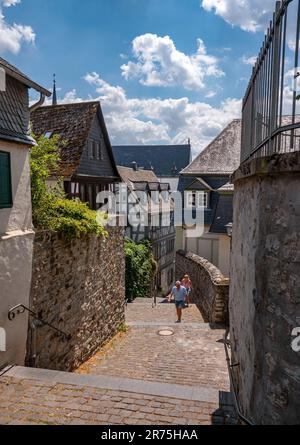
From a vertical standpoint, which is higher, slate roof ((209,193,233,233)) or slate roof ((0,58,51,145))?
slate roof ((0,58,51,145))

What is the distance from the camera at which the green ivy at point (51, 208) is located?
7953 millimetres

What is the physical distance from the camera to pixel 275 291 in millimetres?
2938

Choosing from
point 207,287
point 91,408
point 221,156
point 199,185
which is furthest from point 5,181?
point 221,156

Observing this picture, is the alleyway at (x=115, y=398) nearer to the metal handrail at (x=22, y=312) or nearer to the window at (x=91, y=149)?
the metal handrail at (x=22, y=312)

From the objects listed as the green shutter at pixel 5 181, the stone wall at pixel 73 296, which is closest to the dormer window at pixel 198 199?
the stone wall at pixel 73 296

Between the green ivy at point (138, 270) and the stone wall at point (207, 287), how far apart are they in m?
2.13

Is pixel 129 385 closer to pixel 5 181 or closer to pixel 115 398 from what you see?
pixel 115 398

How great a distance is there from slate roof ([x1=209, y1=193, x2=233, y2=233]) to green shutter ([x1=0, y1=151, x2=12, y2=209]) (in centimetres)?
1587

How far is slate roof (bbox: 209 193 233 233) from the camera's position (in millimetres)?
21312

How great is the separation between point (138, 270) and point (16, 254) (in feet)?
55.4

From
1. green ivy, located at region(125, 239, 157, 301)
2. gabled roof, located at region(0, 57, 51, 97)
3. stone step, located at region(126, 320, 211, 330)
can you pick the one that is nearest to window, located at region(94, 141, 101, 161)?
green ivy, located at region(125, 239, 157, 301)

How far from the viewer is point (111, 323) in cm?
1176

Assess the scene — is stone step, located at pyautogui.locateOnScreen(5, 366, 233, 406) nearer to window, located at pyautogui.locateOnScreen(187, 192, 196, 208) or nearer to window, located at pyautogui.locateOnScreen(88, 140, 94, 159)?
window, located at pyautogui.locateOnScreen(88, 140, 94, 159)
